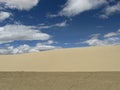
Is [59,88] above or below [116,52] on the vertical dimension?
below

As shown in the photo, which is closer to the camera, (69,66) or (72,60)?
(69,66)

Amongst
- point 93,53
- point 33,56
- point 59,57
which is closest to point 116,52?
point 93,53

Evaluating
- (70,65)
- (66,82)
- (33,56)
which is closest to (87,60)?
(70,65)

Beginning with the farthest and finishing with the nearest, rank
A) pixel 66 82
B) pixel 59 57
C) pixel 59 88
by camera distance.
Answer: pixel 59 57, pixel 66 82, pixel 59 88

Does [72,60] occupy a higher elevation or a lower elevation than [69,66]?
higher

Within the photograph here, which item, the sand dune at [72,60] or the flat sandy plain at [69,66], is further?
the sand dune at [72,60]

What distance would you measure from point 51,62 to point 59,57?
8.52 ft

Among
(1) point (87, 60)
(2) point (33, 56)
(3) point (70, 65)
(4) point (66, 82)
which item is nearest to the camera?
(4) point (66, 82)

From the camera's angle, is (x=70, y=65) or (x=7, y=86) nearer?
(x=7, y=86)

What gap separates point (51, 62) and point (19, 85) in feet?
63.2

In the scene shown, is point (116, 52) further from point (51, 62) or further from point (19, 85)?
point (19, 85)

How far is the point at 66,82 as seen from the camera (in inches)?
573

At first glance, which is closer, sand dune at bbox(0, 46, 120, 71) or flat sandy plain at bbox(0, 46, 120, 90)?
flat sandy plain at bbox(0, 46, 120, 90)

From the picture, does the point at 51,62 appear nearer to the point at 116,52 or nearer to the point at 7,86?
the point at 116,52
